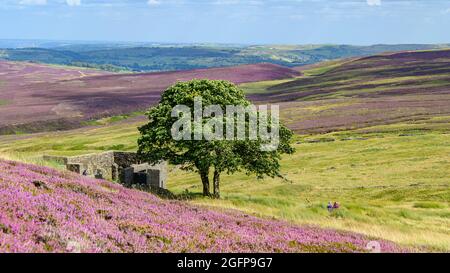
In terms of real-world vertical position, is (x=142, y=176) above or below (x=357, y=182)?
above

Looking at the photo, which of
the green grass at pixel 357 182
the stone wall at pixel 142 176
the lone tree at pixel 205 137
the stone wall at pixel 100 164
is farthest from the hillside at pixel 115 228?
the stone wall at pixel 100 164

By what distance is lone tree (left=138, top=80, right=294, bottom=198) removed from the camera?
36.9 m

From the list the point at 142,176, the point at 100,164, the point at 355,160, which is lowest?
the point at 355,160

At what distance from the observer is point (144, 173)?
43.4m

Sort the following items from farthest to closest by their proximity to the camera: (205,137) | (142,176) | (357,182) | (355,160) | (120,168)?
(355,160) → (357,182) → (120,168) → (142,176) → (205,137)

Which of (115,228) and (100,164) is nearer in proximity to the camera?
(115,228)

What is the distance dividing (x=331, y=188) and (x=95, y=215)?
43342 millimetres

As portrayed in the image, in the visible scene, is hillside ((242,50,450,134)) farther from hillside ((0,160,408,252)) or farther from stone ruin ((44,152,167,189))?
hillside ((0,160,408,252))

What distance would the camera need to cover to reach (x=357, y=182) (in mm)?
57750

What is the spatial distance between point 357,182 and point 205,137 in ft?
88.5

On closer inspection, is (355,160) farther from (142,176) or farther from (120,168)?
(142,176)

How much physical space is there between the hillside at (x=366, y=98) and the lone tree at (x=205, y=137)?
6001 cm

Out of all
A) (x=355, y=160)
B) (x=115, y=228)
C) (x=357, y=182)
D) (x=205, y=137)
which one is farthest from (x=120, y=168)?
(x=355, y=160)
